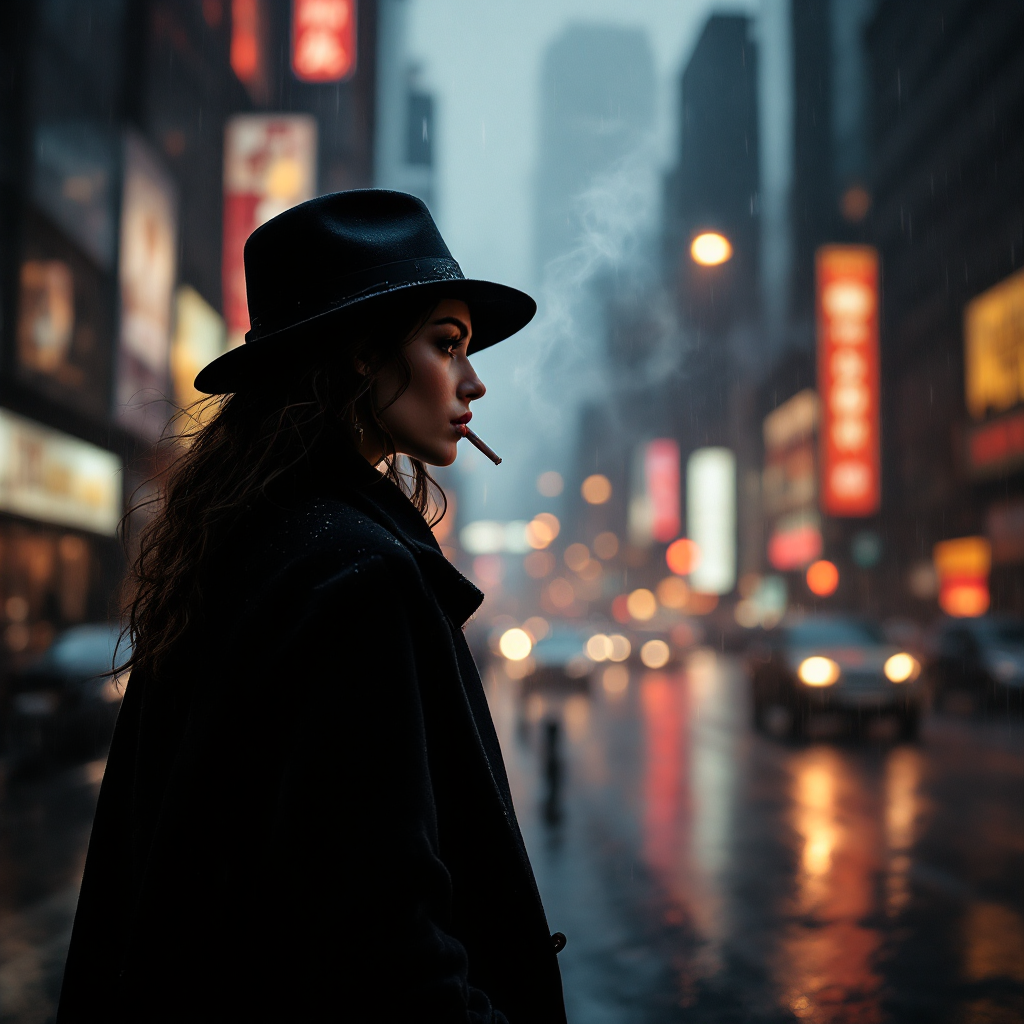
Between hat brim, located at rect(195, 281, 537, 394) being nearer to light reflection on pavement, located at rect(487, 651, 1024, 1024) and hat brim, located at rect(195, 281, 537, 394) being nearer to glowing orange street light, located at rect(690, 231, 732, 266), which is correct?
light reflection on pavement, located at rect(487, 651, 1024, 1024)

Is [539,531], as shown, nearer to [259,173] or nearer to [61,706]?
[61,706]

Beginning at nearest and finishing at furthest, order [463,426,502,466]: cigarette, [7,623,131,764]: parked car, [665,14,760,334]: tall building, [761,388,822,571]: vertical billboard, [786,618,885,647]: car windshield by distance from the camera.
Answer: [463,426,502,466]: cigarette, [7,623,131,764]: parked car, [786,618,885,647]: car windshield, [665,14,760,334]: tall building, [761,388,822,571]: vertical billboard

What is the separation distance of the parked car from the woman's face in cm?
1056

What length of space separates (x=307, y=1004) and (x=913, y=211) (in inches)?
1858

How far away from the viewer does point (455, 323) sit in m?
1.74

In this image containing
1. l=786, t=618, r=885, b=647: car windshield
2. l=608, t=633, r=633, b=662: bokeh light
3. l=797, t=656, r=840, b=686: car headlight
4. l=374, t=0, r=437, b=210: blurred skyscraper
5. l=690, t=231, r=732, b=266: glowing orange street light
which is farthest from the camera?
l=374, t=0, r=437, b=210: blurred skyscraper

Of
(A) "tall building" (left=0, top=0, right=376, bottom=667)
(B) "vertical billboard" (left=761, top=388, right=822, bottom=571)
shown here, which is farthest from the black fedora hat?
(B) "vertical billboard" (left=761, top=388, right=822, bottom=571)

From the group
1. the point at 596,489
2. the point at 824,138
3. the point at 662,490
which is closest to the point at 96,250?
the point at 824,138

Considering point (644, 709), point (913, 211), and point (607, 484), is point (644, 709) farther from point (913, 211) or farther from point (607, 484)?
point (607, 484)

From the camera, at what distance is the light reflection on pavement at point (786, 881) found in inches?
191

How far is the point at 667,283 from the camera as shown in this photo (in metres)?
93.2

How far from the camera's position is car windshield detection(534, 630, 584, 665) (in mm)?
25859

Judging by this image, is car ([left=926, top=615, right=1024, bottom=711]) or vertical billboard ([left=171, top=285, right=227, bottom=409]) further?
vertical billboard ([left=171, top=285, right=227, bottom=409])

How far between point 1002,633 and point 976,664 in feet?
3.33
